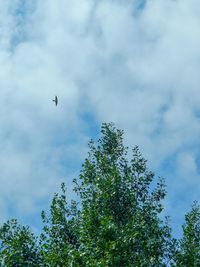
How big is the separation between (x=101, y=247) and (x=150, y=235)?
18.3ft

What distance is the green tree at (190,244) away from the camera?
39.7 m

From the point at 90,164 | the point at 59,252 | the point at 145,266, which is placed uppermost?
the point at 90,164

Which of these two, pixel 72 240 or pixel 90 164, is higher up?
pixel 90 164

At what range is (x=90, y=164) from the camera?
148 feet

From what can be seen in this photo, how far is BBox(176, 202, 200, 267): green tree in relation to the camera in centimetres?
3972

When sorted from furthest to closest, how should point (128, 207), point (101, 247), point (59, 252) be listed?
point (128, 207) → point (59, 252) → point (101, 247)

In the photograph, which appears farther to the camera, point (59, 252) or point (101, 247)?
point (59, 252)

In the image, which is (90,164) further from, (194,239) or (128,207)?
(194,239)

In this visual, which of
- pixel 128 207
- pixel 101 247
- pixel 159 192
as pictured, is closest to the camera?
pixel 101 247

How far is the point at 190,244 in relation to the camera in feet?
133

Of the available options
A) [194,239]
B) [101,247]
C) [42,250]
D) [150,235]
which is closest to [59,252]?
[42,250]

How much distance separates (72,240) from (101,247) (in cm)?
549

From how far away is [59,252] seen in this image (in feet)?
130

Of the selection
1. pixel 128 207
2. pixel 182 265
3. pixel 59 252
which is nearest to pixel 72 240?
pixel 59 252
